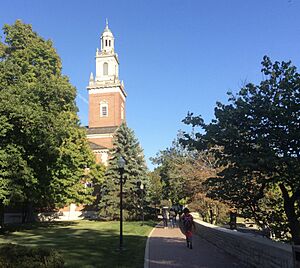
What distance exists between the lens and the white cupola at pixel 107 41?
221 feet

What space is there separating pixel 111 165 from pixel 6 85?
2194 centimetres

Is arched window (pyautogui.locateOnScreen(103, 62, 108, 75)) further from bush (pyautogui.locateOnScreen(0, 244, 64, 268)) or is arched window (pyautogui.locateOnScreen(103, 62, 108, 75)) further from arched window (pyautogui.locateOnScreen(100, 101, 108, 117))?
bush (pyautogui.locateOnScreen(0, 244, 64, 268))

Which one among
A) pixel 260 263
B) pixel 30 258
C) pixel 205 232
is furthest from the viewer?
pixel 205 232

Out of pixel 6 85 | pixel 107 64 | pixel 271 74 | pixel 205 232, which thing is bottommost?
pixel 205 232

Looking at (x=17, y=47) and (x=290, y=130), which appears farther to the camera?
(x=17, y=47)

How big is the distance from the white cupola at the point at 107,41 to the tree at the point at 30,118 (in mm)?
40036

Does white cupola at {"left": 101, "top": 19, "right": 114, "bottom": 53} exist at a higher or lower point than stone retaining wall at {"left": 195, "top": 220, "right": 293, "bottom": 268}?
higher

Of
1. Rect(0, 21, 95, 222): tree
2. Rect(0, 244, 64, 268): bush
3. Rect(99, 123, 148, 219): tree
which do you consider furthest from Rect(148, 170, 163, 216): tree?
Rect(0, 244, 64, 268): bush

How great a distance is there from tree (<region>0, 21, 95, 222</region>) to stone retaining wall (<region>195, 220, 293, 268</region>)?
11.0 metres

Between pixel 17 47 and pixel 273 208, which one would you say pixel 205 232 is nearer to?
pixel 273 208

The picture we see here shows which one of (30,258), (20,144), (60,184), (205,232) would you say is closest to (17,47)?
(20,144)

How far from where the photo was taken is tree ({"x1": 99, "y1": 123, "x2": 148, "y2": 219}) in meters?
38.0

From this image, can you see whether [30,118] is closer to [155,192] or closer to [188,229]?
[188,229]

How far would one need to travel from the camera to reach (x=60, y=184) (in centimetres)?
2867
